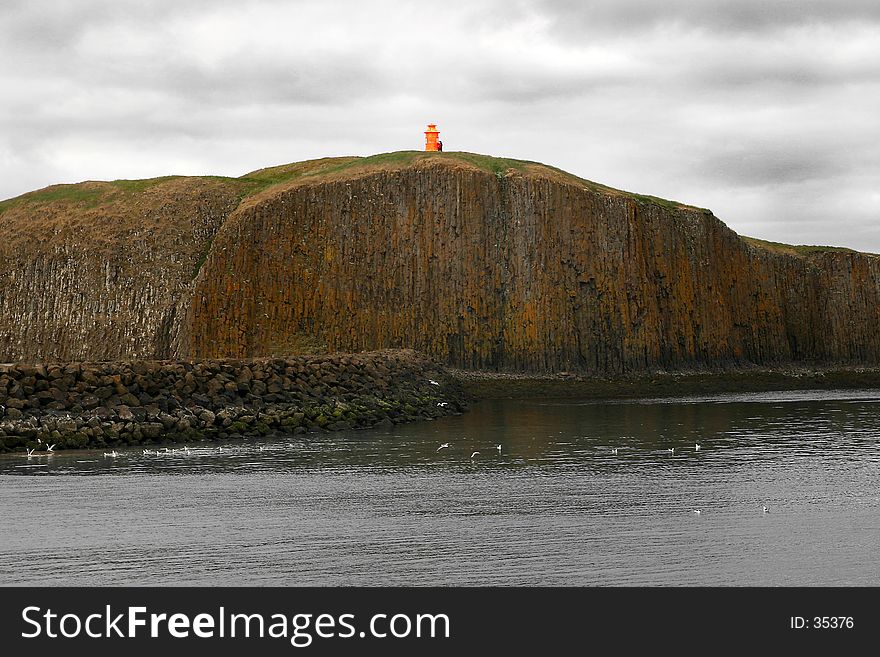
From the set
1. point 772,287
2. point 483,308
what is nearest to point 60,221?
point 483,308

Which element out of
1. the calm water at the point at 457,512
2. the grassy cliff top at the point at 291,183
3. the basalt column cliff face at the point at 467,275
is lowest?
the calm water at the point at 457,512

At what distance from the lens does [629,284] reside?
61969 mm

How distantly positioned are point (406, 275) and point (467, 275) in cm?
336

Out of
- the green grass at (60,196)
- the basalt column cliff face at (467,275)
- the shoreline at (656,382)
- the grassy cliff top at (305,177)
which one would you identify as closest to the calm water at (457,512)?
the shoreline at (656,382)

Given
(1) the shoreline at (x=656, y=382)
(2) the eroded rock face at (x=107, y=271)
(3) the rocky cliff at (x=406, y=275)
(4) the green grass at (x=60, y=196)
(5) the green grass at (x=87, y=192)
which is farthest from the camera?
(4) the green grass at (x=60, y=196)

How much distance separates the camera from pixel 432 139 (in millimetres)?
69562

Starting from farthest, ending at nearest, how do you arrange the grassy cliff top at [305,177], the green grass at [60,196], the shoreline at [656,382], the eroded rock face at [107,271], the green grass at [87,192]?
the green grass at [60,196], the green grass at [87,192], the eroded rock face at [107,271], the grassy cliff top at [305,177], the shoreline at [656,382]

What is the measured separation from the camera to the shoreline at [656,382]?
51.9 meters

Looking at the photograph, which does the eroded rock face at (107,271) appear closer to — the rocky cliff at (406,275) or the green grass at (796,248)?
the rocky cliff at (406,275)

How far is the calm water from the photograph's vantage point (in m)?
12.7

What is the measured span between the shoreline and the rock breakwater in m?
13.0

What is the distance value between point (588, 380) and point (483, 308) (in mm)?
7267

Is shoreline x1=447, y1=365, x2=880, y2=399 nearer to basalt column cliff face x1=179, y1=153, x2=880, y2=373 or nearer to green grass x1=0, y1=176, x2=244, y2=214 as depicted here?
basalt column cliff face x1=179, y1=153, x2=880, y2=373
